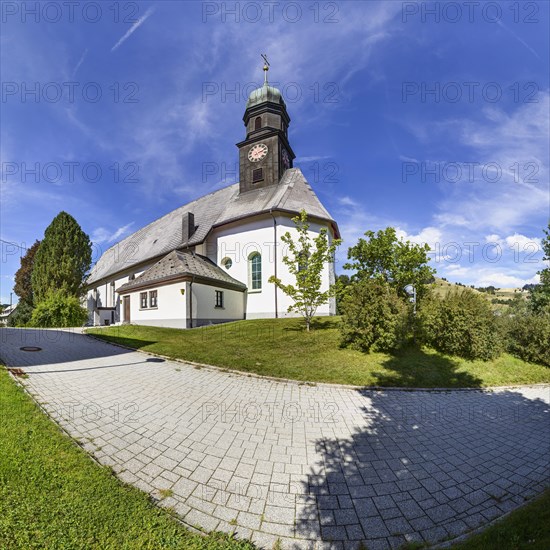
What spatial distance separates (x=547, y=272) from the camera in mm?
22391

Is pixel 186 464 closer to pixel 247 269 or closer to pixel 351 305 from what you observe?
pixel 351 305

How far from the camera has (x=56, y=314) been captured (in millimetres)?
20266

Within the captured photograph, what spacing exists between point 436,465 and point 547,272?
26689 millimetres

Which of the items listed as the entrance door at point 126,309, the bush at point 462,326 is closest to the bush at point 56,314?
the entrance door at point 126,309

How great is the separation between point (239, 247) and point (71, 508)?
22.0 meters

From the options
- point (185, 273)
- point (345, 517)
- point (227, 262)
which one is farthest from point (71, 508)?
point (227, 262)

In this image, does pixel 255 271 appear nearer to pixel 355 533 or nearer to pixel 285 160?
pixel 285 160

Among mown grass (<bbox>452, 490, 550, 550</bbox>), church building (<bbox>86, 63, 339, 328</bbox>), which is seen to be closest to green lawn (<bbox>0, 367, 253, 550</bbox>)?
mown grass (<bbox>452, 490, 550, 550</bbox>)

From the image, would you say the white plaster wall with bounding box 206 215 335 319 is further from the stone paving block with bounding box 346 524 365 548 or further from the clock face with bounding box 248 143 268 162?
the stone paving block with bounding box 346 524 365 548

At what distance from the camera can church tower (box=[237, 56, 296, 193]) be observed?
26.4 meters

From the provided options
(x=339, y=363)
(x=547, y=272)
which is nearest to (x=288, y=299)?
(x=339, y=363)

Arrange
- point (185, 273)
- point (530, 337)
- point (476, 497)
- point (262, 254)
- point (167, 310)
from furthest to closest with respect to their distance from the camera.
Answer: point (262, 254) < point (167, 310) < point (185, 273) < point (530, 337) < point (476, 497)

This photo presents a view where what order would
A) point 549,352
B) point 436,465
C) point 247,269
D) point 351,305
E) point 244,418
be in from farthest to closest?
point 247,269 → point 351,305 → point 549,352 → point 244,418 → point 436,465

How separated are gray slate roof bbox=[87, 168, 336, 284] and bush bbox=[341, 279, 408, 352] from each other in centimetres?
1315
